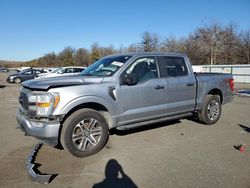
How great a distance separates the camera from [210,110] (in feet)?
22.4

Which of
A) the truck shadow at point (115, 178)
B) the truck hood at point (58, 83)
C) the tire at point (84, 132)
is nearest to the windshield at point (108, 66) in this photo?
the truck hood at point (58, 83)

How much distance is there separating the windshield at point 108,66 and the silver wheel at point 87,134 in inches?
42.8

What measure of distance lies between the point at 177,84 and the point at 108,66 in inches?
66.3

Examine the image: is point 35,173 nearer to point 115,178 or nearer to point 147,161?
point 115,178

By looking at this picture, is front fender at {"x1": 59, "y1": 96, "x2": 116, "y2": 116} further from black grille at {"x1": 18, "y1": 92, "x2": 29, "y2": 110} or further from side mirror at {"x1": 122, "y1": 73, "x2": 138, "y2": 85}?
black grille at {"x1": 18, "y1": 92, "x2": 29, "y2": 110}

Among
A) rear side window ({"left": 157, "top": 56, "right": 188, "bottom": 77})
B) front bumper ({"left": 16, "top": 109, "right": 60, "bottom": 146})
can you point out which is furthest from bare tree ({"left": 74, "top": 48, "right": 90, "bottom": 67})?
front bumper ({"left": 16, "top": 109, "right": 60, "bottom": 146})

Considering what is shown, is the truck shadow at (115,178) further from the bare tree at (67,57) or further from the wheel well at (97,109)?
the bare tree at (67,57)

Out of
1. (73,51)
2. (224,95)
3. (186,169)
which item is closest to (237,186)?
(186,169)

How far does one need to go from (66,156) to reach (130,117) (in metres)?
1.48

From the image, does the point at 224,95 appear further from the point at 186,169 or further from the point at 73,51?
the point at 73,51

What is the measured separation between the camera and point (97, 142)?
15.5ft

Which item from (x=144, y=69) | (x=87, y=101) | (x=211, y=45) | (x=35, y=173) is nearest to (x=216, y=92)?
(x=144, y=69)

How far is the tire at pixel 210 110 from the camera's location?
6.67 m

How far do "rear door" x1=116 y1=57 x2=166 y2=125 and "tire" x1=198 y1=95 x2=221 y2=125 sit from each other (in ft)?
5.26
